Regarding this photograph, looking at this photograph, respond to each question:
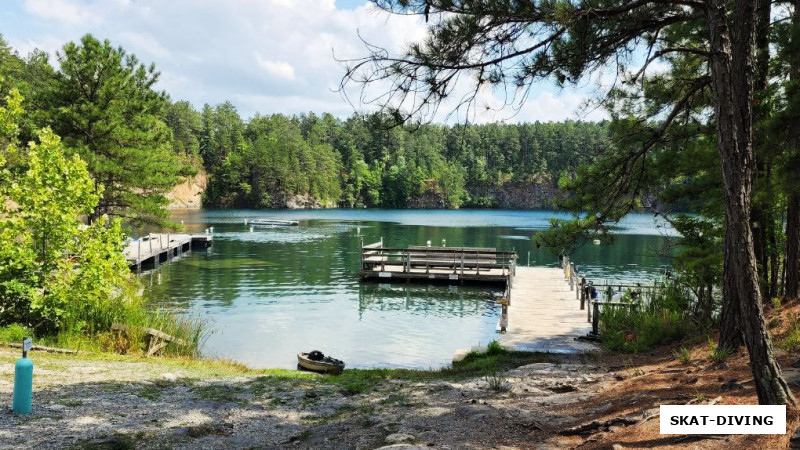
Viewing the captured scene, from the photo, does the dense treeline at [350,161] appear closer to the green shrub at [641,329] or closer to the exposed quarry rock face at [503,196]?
the exposed quarry rock face at [503,196]

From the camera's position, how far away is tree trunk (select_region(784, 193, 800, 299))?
10.4m

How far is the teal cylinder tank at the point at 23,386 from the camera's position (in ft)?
22.8

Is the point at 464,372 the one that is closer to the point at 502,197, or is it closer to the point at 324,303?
the point at 324,303

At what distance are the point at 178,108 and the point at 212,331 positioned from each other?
123 m

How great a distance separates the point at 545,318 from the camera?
1903cm

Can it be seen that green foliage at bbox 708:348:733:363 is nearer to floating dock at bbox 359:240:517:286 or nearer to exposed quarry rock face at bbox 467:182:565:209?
floating dock at bbox 359:240:517:286

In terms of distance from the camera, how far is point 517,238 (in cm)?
6394

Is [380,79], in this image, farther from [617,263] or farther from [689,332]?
[617,263]

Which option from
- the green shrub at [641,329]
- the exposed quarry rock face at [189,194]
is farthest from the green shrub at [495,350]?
the exposed quarry rock face at [189,194]

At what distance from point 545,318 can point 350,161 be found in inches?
5086

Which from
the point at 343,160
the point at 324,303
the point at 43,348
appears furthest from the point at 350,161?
the point at 43,348

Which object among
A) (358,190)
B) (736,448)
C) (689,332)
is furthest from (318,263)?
(358,190)

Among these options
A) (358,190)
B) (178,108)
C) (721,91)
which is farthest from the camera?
(358,190)

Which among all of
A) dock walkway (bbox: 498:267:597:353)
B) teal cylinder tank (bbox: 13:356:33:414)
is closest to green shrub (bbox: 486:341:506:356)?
dock walkway (bbox: 498:267:597:353)
